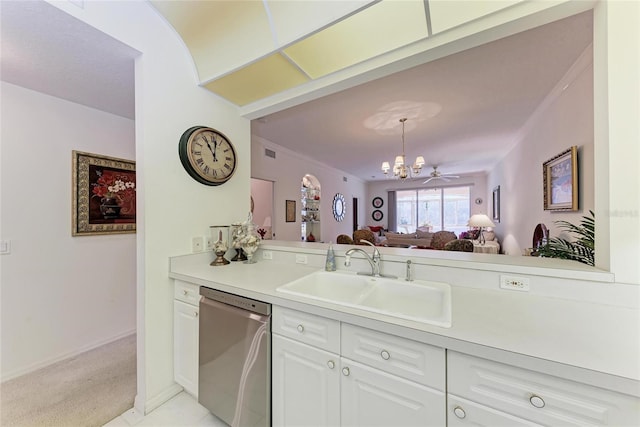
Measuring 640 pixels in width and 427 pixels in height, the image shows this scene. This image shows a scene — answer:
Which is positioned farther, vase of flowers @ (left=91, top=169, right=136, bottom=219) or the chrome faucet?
vase of flowers @ (left=91, top=169, right=136, bottom=219)

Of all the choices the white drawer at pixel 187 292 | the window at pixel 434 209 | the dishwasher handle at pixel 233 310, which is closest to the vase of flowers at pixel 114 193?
the white drawer at pixel 187 292

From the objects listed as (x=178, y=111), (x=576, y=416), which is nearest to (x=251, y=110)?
(x=178, y=111)

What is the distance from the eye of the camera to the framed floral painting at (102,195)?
2.21 meters

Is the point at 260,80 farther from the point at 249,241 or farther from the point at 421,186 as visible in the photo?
the point at 421,186

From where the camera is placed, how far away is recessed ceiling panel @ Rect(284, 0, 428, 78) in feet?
4.29

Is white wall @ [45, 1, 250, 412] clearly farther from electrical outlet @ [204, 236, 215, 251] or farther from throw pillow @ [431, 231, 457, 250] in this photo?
throw pillow @ [431, 231, 457, 250]

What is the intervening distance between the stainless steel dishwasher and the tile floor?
14 centimetres

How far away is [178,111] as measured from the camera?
5.70ft

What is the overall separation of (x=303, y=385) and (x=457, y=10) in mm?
2027

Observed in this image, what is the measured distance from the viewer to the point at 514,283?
1.16 m

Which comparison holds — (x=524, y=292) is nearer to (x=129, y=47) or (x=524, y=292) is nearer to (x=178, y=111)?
(x=178, y=111)

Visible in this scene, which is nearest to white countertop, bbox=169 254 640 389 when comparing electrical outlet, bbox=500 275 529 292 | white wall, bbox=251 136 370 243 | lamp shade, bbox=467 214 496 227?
electrical outlet, bbox=500 275 529 292

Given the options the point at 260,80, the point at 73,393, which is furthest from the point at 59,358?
the point at 260,80

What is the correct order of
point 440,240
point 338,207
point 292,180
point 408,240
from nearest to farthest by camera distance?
1. point 440,240
2. point 292,180
3. point 408,240
4. point 338,207
